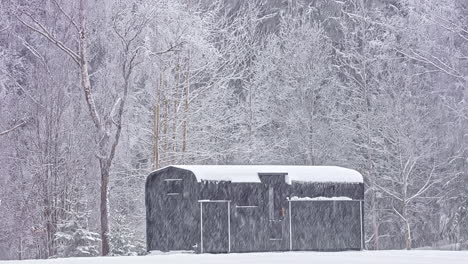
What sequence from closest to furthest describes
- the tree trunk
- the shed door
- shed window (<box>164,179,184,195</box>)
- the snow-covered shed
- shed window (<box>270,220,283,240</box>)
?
the shed door
the snow-covered shed
shed window (<box>164,179,184,195</box>)
shed window (<box>270,220,283,240</box>)
the tree trunk

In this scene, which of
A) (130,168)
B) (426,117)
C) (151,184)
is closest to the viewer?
(151,184)

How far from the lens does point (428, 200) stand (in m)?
38.7

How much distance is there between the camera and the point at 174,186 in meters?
23.8

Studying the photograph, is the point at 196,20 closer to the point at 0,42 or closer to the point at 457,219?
the point at 0,42

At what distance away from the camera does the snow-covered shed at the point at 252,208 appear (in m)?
23.2

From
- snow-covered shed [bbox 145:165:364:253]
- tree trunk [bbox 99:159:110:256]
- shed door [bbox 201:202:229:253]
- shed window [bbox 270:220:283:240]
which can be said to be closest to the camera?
shed door [bbox 201:202:229:253]

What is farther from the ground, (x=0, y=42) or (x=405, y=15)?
(x=405, y=15)

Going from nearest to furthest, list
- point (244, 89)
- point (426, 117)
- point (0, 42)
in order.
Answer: point (0, 42) < point (426, 117) < point (244, 89)

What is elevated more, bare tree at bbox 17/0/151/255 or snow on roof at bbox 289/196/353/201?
bare tree at bbox 17/0/151/255

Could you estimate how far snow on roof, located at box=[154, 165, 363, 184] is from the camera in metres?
23.2

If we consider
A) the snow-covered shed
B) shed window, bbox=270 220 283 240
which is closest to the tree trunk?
the snow-covered shed

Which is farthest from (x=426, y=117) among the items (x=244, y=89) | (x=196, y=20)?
(x=196, y=20)

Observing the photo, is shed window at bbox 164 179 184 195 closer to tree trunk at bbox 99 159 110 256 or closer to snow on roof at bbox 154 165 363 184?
snow on roof at bbox 154 165 363 184

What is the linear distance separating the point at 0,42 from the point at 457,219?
19865 mm
